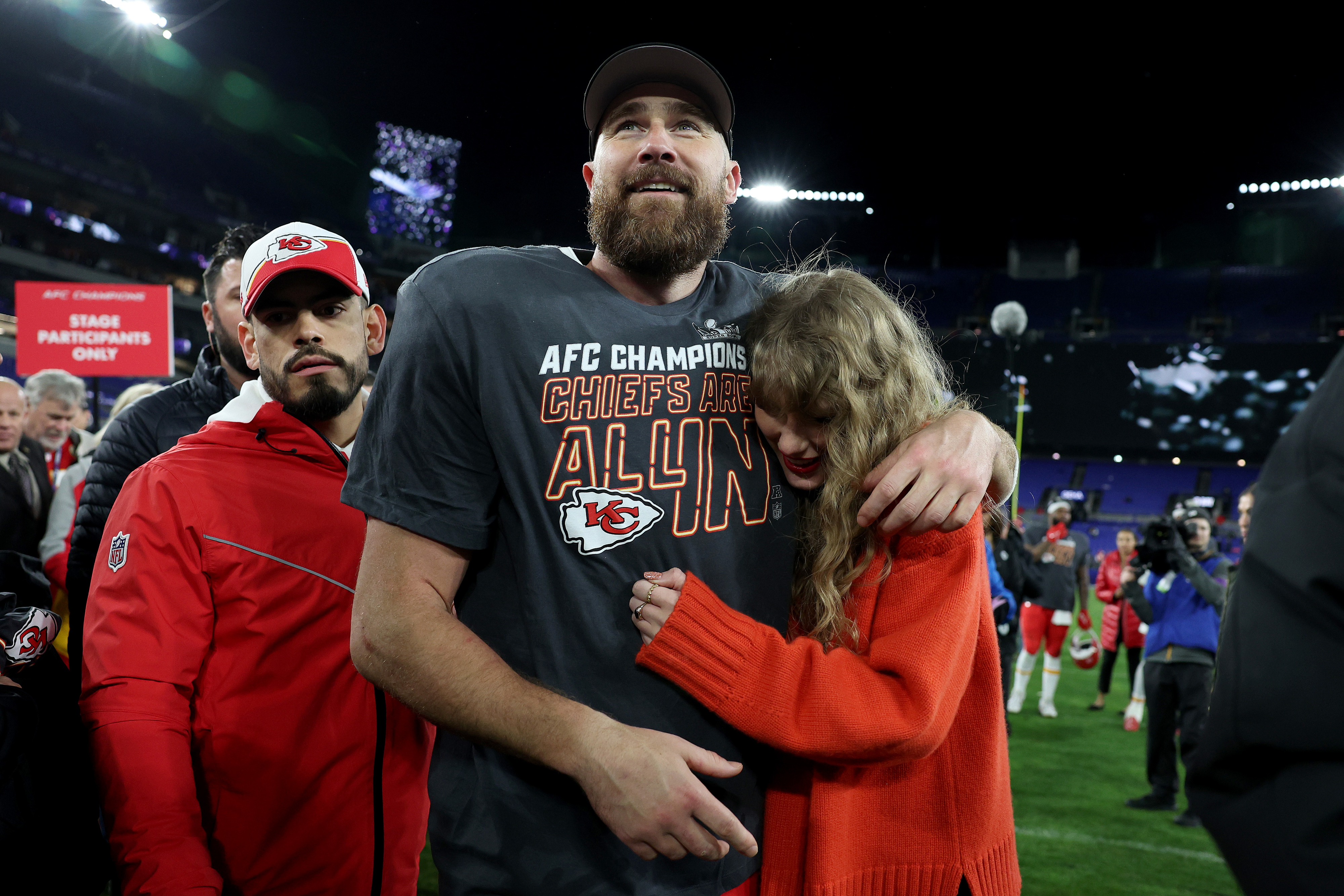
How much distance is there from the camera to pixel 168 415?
2.42m

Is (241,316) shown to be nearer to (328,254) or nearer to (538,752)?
(328,254)

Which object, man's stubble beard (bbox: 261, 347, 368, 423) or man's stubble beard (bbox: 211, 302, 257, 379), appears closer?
man's stubble beard (bbox: 261, 347, 368, 423)

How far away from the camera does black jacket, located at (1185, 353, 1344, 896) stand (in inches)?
23.7

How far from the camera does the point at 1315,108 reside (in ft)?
38.4

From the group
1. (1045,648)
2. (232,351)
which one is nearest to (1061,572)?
(1045,648)

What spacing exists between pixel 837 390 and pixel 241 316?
76.3 inches

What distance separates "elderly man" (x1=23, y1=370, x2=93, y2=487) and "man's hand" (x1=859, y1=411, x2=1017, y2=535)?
18.9 feet

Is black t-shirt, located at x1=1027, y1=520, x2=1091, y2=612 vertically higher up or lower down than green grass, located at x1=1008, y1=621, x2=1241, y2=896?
higher up

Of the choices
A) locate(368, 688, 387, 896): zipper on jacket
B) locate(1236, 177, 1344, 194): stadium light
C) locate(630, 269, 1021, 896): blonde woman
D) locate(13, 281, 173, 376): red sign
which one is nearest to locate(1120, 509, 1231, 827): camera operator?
locate(630, 269, 1021, 896): blonde woman

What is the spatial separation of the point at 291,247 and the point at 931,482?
148 cm

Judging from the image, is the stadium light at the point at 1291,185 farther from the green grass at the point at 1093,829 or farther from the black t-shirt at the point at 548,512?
the black t-shirt at the point at 548,512

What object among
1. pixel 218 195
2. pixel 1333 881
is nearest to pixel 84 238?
pixel 218 195

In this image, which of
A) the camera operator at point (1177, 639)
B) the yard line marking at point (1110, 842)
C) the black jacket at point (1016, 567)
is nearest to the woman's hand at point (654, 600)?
the yard line marking at point (1110, 842)

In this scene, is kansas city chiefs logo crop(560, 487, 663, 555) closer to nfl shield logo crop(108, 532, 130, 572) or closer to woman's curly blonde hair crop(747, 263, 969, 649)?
woman's curly blonde hair crop(747, 263, 969, 649)
